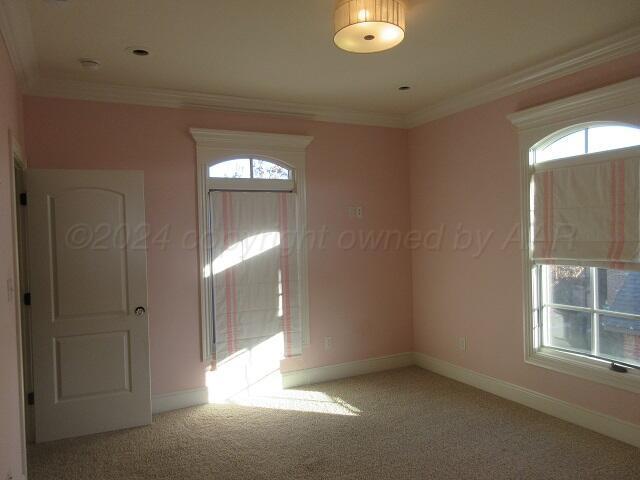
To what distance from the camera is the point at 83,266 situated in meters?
3.53

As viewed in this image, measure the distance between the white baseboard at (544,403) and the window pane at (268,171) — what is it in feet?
8.10

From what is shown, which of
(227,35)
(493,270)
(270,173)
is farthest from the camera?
(270,173)

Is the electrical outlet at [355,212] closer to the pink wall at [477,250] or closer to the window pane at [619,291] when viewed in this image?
the pink wall at [477,250]

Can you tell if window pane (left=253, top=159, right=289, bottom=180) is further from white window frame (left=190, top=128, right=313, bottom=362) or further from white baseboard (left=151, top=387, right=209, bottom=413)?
white baseboard (left=151, top=387, right=209, bottom=413)

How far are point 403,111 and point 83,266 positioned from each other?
3342 mm

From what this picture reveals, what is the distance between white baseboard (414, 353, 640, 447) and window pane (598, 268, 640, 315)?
2.54 feet

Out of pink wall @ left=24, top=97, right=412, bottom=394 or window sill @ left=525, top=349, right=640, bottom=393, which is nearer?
window sill @ left=525, top=349, right=640, bottom=393

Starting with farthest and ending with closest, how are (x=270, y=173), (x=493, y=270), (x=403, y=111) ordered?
1. (x=403, y=111)
2. (x=270, y=173)
3. (x=493, y=270)

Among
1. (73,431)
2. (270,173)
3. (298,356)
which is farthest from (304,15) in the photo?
(73,431)

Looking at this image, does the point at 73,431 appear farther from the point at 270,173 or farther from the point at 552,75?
the point at 552,75

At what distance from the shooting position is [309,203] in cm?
457

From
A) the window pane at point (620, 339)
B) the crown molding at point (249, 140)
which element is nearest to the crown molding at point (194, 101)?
the crown molding at point (249, 140)

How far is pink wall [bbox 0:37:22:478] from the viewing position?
88.2 inches

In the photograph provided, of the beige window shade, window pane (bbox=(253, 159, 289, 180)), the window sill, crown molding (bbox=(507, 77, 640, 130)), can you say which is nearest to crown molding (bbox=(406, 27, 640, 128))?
crown molding (bbox=(507, 77, 640, 130))
